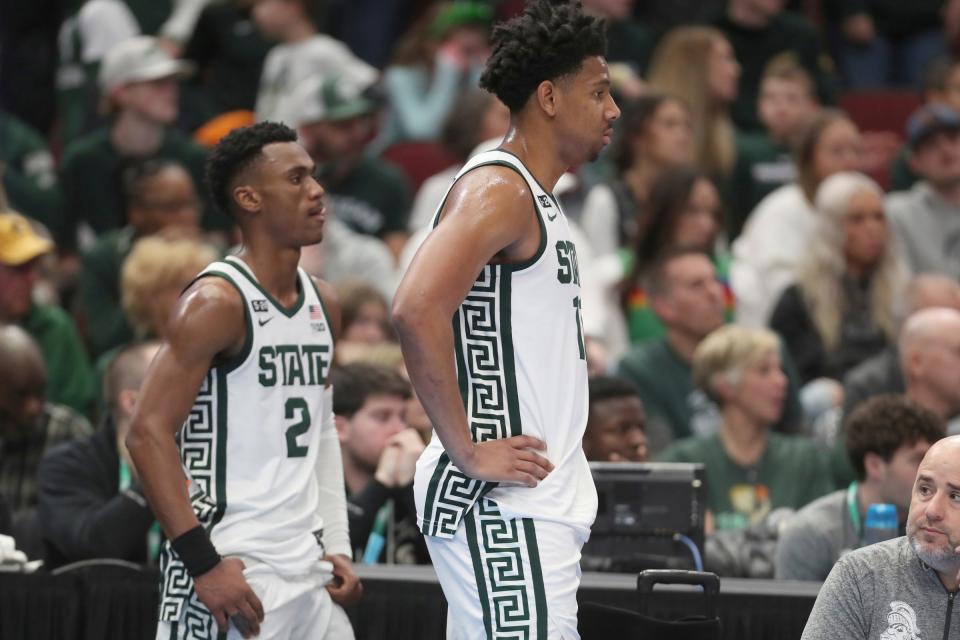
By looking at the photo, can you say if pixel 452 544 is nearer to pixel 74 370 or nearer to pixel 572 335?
pixel 572 335

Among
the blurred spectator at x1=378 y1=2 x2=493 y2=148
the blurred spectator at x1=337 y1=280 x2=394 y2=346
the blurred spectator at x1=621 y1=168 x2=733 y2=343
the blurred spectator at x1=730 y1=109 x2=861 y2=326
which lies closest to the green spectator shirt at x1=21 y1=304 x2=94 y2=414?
the blurred spectator at x1=337 y1=280 x2=394 y2=346

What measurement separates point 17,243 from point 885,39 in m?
7.00

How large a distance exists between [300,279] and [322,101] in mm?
5287

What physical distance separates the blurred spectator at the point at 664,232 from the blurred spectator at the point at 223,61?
3680 mm

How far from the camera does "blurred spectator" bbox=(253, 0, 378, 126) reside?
34.1 feet

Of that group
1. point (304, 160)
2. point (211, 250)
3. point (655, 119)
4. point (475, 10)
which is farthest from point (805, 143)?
point (304, 160)

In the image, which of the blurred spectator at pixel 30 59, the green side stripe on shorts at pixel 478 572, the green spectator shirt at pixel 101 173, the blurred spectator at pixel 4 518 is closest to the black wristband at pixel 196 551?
the green side stripe on shorts at pixel 478 572

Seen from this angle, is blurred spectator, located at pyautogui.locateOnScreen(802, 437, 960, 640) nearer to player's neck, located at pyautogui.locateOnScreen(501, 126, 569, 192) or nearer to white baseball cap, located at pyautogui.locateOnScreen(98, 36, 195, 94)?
player's neck, located at pyautogui.locateOnScreen(501, 126, 569, 192)

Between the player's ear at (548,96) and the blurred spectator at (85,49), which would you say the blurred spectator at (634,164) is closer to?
the blurred spectator at (85,49)

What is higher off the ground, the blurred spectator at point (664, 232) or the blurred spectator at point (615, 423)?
the blurred spectator at point (664, 232)

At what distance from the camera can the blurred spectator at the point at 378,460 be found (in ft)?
20.2

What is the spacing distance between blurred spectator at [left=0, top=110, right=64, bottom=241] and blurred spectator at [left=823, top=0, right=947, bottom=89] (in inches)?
231

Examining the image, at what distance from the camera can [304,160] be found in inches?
183

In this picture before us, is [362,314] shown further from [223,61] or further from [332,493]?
[223,61]
